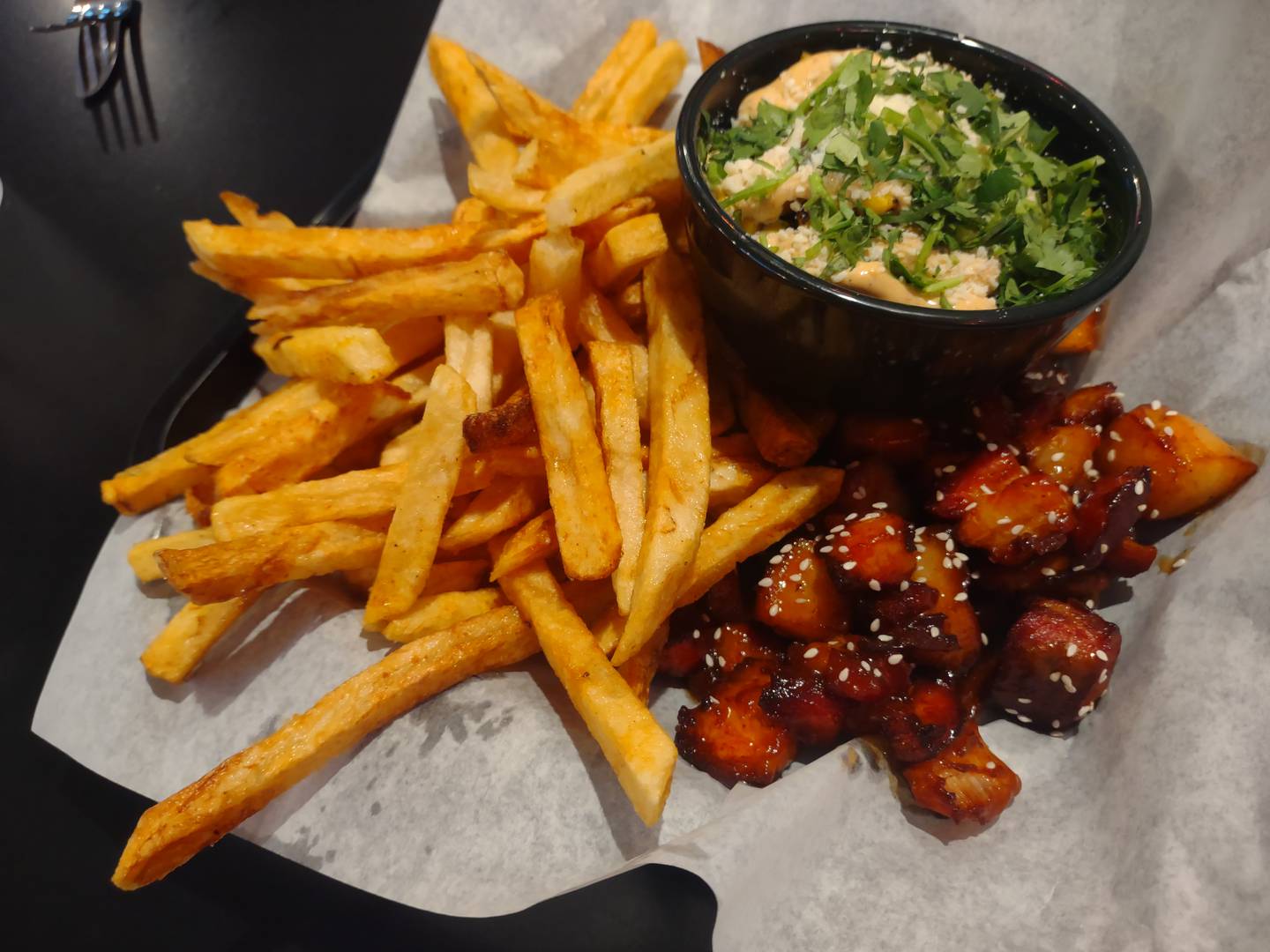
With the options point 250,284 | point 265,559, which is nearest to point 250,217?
point 250,284

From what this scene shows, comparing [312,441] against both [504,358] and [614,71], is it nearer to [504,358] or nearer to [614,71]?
[504,358]

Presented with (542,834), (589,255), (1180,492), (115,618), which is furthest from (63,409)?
(1180,492)

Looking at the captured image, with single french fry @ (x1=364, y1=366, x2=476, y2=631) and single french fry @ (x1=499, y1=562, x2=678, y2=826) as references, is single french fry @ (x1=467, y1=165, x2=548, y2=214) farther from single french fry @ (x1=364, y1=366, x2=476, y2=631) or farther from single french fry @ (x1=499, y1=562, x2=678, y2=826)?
single french fry @ (x1=499, y1=562, x2=678, y2=826)

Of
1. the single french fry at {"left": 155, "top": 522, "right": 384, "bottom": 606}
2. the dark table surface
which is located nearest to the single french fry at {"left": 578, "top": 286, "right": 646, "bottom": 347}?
the single french fry at {"left": 155, "top": 522, "right": 384, "bottom": 606}

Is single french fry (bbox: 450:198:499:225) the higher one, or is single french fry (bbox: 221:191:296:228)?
single french fry (bbox: 221:191:296:228)

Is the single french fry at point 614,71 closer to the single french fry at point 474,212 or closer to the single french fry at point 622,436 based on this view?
the single french fry at point 474,212

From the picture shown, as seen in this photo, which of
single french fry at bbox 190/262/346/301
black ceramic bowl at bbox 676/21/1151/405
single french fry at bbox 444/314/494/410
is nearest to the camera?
black ceramic bowl at bbox 676/21/1151/405

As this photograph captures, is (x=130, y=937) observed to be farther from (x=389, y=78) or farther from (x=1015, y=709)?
(x=389, y=78)
